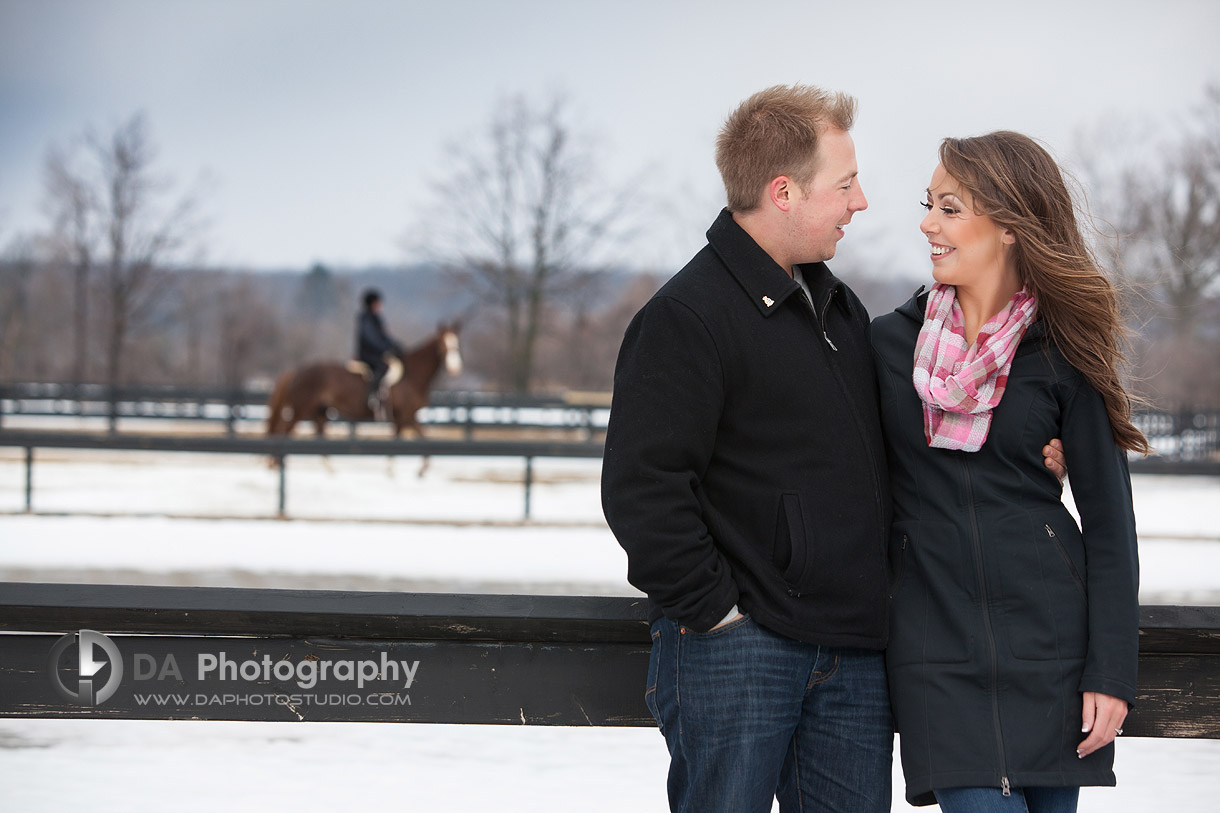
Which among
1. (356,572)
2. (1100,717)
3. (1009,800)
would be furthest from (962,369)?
(356,572)

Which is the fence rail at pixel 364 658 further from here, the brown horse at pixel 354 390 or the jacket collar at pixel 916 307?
the brown horse at pixel 354 390

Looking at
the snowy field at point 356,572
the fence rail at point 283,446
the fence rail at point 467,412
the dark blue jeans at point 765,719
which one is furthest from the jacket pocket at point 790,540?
the fence rail at point 467,412

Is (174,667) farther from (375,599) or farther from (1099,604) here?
(1099,604)

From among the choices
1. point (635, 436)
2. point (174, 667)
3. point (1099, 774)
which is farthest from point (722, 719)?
point (174, 667)

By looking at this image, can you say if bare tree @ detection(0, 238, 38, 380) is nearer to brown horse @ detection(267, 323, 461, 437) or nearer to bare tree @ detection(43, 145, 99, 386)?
bare tree @ detection(43, 145, 99, 386)

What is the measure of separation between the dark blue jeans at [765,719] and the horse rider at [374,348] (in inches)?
629

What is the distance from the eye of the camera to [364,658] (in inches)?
101

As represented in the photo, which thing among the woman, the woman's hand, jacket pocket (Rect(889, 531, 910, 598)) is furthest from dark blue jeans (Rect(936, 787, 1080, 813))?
jacket pocket (Rect(889, 531, 910, 598))

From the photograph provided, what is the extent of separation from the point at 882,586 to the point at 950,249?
716mm

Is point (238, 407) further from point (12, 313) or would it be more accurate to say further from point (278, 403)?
point (12, 313)

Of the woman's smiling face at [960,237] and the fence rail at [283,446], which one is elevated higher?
the woman's smiling face at [960,237]

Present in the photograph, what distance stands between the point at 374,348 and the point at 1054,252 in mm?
16454

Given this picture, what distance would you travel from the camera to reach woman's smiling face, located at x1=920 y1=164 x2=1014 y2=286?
→ 2328 millimetres

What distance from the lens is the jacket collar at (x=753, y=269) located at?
2.28 m
